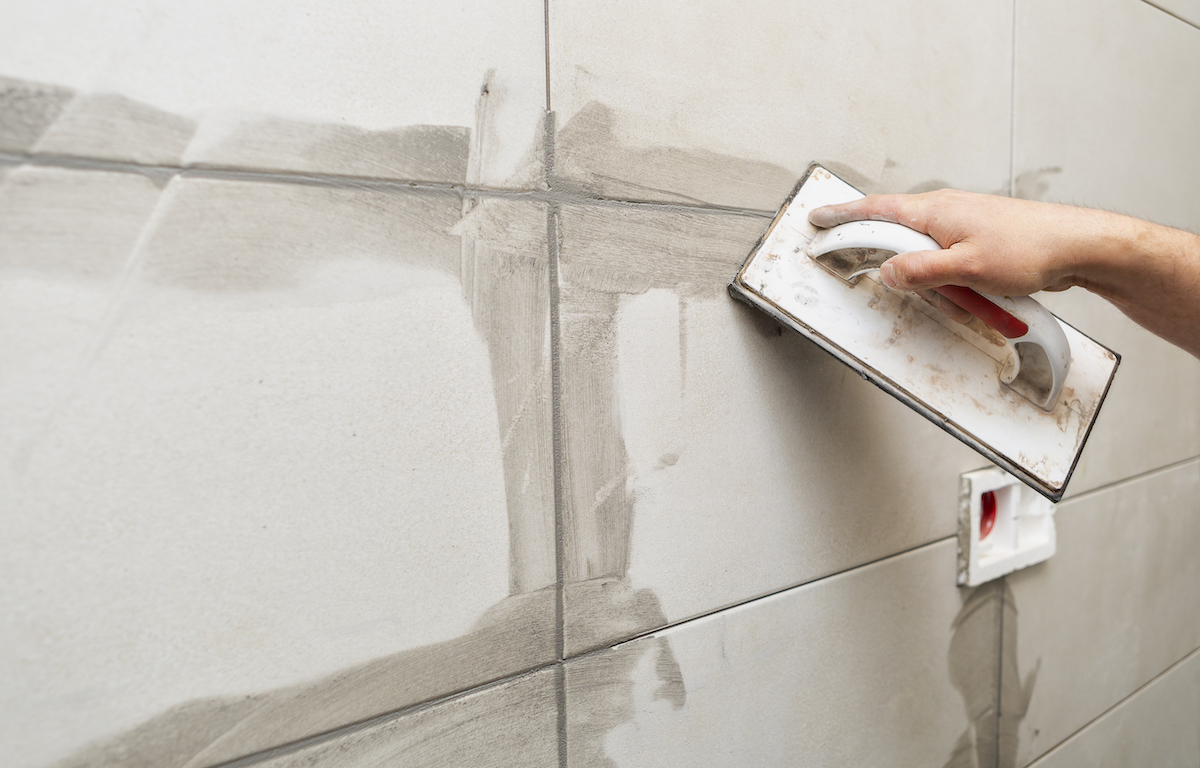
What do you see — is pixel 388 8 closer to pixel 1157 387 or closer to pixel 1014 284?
pixel 1014 284

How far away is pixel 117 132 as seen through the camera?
45cm

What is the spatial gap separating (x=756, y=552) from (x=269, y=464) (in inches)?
20.7

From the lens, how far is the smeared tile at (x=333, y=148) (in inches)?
19.0

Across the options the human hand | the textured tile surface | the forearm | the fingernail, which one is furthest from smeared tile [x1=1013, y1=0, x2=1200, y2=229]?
the fingernail

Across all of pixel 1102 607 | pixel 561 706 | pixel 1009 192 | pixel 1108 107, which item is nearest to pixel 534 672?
pixel 561 706

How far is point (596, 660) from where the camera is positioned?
67 centimetres

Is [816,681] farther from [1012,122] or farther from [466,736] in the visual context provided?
[1012,122]

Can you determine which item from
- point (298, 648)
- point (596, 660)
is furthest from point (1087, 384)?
point (298, 648)

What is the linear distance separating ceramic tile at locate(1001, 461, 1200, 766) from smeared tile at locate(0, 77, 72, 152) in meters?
1.33

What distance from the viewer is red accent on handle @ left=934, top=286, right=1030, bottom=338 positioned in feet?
2.29

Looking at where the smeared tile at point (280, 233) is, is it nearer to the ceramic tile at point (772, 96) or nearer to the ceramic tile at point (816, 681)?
the ceramic tile at point (772, 96)

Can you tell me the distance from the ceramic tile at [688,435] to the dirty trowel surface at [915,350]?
0.04 m

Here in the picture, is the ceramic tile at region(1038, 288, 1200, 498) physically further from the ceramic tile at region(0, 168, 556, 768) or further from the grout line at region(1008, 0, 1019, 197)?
the ceramic tile at region(0, 168, 556, 768)

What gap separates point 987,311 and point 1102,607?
93cm
